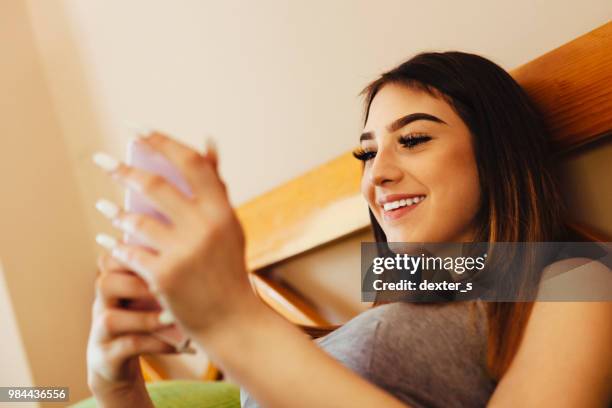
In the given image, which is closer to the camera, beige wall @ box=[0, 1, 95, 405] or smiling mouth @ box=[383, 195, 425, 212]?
smiling mouth @ box=[383, 195, 425, 212]

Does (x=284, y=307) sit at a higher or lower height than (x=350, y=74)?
lower

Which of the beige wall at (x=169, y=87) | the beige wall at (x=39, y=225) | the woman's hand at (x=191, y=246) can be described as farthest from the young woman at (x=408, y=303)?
the beige wall at (x=39, y=225)

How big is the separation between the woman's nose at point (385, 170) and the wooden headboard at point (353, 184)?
231 mm

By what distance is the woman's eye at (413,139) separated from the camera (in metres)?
0.76

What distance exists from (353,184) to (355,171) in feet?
0.08

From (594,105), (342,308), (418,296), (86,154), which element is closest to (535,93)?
(594,105)

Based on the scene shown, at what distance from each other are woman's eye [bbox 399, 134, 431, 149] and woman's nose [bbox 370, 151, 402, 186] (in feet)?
0.08

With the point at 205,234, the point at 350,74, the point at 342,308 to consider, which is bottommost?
the point at 342,308

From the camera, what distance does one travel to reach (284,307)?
1.13m

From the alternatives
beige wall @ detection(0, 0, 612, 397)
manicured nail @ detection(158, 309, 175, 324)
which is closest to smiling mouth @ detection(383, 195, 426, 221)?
beige wall @ detection(0, 0, 612, 397)

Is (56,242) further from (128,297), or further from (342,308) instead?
(128,297)

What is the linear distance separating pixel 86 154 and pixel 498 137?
46.9 inches

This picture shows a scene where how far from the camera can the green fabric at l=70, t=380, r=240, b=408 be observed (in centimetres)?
97

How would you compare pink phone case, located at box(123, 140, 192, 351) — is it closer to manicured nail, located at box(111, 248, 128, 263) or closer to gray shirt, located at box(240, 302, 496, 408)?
manicured nail, located at box(111, 248, 128, 263)
